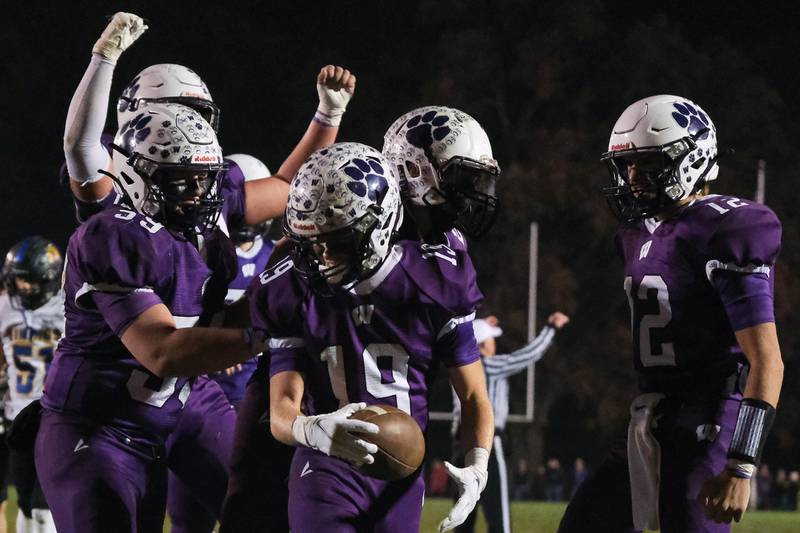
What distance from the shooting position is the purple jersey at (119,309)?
141 inches

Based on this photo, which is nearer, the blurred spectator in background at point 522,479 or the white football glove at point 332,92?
the white football glove at point 332,92

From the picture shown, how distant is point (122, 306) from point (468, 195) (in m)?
1.18

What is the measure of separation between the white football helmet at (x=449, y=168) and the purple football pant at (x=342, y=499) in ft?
3.25

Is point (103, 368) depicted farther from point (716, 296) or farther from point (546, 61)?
point (546, 61)

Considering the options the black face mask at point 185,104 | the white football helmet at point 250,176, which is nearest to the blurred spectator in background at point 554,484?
the white football helmet at point 250,176

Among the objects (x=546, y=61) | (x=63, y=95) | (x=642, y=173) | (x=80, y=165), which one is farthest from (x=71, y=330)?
(x=63, y=95)

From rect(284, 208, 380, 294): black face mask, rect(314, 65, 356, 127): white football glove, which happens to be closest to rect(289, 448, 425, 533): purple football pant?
rect(284, 208, 380, 294): black face mask

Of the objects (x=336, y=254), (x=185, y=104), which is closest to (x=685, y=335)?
(x=336, y=254)

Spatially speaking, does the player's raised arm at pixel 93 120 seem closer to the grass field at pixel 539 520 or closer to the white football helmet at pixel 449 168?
the white football helmet at pixel 449 168

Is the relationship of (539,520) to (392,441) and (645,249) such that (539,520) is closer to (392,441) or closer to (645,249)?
(645,249)

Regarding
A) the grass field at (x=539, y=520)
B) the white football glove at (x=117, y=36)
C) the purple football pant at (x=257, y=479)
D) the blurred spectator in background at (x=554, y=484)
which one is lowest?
the blurred spectator in background at (x=554, y=484)

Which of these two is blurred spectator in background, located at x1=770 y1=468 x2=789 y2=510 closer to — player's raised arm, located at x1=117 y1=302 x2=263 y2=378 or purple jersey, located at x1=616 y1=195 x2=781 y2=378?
purple jersey, located at x1=616 y1=195 x2=781 y2=378

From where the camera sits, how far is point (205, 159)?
3797mm

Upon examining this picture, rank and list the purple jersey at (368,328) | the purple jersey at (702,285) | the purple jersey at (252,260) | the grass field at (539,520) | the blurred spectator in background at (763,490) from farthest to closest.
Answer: the blurred spectator in background at (763,490) < the grass field at (539,520) < the purple jersey at (252,260) < the purple jersey at (702,285) < the purple jersey at (368,328)
